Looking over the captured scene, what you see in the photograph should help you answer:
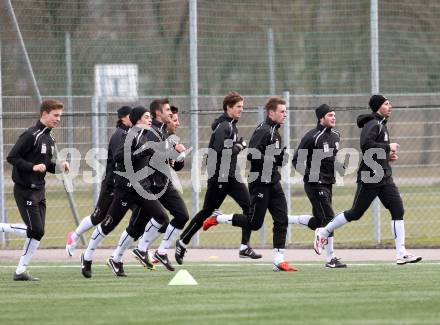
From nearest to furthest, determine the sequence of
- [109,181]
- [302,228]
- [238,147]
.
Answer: [238,147]
[109,181]
[302,228]

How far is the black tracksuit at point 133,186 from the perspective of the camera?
1474 centimetres

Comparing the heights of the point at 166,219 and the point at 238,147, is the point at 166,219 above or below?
below

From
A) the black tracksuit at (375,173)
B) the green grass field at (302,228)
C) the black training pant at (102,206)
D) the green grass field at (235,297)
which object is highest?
the black tracksuit at (375,173)

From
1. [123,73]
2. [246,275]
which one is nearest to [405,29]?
[123,73]

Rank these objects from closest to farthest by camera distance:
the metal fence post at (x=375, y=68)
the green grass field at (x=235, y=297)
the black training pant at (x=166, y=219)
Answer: the green grass field at (x=235, y=297) → the black training pant at (x=166, y=219) → the metal fence post at (x=375, y=68)

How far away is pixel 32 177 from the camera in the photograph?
1470 cm

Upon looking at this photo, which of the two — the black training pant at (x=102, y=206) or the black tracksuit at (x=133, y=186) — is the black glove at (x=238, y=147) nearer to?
the black tracksuit at (x=133, y=186)

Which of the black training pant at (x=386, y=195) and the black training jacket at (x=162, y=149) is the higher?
the black training jacket at (x=162, y=149)

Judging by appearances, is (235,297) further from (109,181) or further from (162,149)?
(109,181)

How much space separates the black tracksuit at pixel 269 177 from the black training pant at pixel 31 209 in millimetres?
2755

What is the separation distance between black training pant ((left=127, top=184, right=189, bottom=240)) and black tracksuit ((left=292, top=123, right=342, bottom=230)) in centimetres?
171

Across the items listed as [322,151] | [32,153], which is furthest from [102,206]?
[322,151]

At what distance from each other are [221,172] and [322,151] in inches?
54.4

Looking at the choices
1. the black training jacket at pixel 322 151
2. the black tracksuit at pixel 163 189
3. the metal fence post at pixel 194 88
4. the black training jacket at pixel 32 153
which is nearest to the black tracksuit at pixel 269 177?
the black training jacket at pixel 322 151
